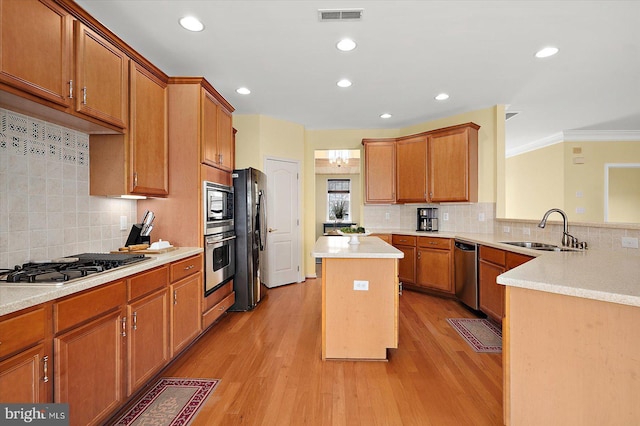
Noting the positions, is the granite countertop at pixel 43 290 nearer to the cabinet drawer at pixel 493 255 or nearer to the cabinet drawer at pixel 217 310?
the cabinet drawer at pixel 217 310

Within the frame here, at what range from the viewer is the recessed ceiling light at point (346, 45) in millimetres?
2591

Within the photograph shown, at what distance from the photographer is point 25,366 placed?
1.21 m

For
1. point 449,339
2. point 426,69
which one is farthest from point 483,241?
point 426,69

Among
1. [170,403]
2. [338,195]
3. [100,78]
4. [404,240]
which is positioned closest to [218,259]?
[170,403]

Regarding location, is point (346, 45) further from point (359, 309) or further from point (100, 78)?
point (359, 309)

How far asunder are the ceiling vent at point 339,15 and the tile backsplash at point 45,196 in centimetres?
192

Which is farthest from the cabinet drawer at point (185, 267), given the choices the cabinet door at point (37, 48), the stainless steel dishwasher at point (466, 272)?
the stainless steel dishwasher at point (466, 272)

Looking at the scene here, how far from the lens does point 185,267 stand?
2.47 meters

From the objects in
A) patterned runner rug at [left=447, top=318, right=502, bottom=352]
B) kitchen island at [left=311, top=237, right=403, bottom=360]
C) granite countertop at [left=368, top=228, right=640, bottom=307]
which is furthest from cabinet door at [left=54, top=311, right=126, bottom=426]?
patterned runner rug at [left=447, top=318, right=502, bottom=352]

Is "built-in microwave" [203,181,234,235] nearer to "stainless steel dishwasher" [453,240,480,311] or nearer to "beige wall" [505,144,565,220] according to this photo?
"stainless steel dishwasher" [453,240,480,311]

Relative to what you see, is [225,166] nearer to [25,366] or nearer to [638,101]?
[25,366]

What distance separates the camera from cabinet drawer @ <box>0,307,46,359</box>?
1.12 meters

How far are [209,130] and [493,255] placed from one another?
3.10 m

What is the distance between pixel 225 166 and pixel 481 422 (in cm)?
300
